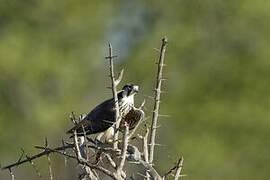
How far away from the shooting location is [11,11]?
44.3 ft

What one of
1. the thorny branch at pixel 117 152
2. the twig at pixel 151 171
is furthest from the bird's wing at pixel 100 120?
the twig at pixel 151 171

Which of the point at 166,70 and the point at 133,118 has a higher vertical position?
the point at 166,70

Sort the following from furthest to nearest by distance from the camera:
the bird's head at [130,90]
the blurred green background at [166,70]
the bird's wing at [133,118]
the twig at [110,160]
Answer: the blurred green background at [166,70] → the bird's head at [130,90] → the bird's wing at [133,118] → the twig at [110,160]

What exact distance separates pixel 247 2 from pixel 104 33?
1850 millimetres

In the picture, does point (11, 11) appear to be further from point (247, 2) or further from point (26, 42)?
point (247, 2)

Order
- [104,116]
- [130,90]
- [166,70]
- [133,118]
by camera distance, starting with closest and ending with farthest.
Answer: [133,118] → [104,116] → [130,90] → [166,70]

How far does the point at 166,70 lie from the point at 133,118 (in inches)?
360

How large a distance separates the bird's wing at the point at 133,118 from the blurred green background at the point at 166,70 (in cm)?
830

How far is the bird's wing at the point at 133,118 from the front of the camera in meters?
3.51

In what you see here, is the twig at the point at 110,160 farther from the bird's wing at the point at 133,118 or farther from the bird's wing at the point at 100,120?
the bird's wing at the point at 100,120

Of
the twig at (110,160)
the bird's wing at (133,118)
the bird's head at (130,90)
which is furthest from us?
the bird's head at (130,90)

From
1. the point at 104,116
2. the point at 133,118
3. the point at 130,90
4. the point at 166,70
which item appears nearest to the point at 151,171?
the point at 133,118

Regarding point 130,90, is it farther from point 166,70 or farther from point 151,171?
point 166,70

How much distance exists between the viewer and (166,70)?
1266 cm
